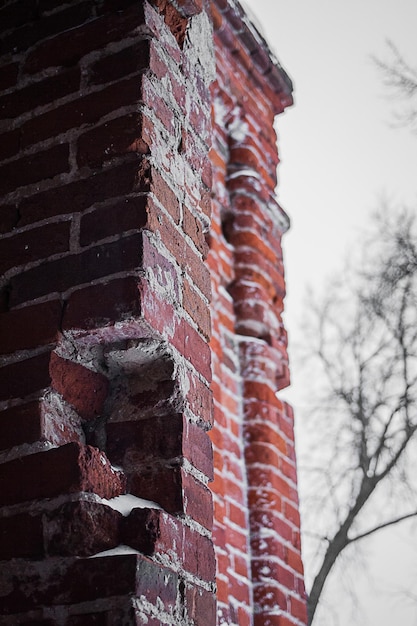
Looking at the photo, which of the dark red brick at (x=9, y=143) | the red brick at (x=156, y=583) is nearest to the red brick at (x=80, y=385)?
the red brick at (x=156, y=583)

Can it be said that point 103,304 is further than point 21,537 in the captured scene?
Yes

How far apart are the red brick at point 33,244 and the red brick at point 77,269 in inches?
1.3

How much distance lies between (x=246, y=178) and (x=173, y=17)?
1.36 meters

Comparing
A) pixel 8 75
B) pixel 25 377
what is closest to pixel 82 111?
pixel 8 75

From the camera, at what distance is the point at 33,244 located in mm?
1554

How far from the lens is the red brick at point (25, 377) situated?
1.38 m

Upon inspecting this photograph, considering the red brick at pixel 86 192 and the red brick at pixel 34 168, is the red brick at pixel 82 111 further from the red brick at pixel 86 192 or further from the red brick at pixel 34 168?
the red brick at pixel 86 192

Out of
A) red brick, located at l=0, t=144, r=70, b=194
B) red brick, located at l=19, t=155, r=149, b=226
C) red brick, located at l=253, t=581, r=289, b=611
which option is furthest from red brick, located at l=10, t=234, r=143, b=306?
red brick, located at l=253, t=581, r=289, b=611

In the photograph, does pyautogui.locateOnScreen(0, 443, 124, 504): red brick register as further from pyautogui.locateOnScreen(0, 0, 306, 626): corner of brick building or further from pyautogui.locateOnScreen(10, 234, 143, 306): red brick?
pyautogui.locateOnScreen(10, 234, 143, 306): red brick

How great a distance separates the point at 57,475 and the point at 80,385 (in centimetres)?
22

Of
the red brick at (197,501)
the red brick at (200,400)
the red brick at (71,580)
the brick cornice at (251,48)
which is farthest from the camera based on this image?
the brick cornice at (251,48)

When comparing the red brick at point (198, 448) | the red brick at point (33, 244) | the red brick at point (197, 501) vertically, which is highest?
the red brick at point (33, 244)

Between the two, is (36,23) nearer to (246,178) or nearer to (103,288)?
(103,288)

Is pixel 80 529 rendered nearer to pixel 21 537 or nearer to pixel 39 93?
pixel 21 537
